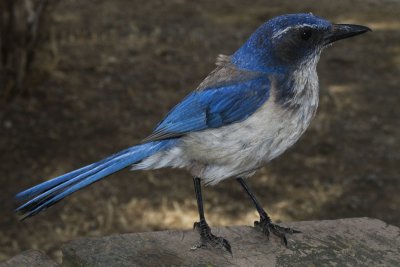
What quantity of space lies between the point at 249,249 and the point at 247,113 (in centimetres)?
71

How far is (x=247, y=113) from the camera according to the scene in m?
3.23

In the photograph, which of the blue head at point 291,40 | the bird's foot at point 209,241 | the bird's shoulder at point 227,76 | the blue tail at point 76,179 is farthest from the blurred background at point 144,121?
the blue head at point 291,40

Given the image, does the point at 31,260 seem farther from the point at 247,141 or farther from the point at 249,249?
the point at 247,141

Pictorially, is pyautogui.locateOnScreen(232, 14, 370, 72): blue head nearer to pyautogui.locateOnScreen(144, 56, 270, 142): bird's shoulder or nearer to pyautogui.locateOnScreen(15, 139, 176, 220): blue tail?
pyautogui.locateOnScreen(144, 56, 270, 142): bird's shoulder

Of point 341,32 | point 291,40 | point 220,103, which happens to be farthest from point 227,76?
point 341,32

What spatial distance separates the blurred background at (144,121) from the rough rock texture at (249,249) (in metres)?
1.98

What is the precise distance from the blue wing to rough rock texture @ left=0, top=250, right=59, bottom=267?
2.42 feet

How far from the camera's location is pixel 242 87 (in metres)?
3.30

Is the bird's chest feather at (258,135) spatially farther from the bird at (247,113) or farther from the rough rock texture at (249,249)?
the rough rock texture at (249,249)

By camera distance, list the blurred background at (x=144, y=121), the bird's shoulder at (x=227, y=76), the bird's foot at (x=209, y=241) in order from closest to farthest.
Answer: the bird's shoulder at (x=227, y=76)
the bird's foot at (x=209, y=241)
the blurred background at (x=144, y=121)

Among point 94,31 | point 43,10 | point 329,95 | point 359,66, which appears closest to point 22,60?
point 43,10

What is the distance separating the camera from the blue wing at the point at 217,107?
128 inches

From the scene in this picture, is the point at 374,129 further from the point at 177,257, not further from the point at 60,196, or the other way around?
the point at 60,196

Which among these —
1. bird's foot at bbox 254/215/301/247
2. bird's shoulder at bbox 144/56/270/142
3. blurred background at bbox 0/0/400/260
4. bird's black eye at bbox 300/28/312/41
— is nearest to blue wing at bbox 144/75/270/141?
bird's shoulder at bbox 144/56/270/142
